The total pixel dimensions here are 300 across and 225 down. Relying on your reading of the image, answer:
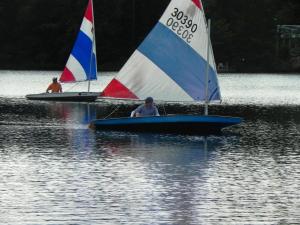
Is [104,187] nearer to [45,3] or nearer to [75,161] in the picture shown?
[75,161]

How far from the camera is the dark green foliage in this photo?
147000 mm

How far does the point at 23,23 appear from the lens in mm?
154250

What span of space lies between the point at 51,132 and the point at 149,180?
13954mm

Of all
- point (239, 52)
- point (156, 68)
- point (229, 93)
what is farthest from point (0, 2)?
point (156, 68)

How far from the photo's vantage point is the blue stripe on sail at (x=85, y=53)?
2389 inches

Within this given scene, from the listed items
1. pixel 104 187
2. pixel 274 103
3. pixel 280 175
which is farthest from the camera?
pixel 274 103

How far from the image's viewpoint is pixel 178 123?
118 feet

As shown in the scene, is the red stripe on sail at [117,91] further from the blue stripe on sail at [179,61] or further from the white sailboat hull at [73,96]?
the white sailboat hull at [73,96]

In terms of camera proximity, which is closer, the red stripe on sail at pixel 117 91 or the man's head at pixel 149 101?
the man's head at pixel 149 101

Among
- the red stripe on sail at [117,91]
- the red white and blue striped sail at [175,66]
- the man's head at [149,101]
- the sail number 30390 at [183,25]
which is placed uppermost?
the sail number 30390 at [183,25]

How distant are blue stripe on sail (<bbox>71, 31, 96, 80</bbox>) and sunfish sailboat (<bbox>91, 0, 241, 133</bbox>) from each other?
73.8 ft

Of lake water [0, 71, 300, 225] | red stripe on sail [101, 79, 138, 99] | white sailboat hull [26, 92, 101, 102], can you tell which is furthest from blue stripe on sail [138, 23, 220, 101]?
white sailboat hull [26, 92, 101, 102]

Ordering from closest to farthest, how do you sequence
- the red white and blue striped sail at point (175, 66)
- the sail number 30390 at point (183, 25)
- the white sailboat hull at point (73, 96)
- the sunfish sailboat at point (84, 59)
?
the red white and blue striped sail at point (175, 66) < the sail number 30390 at point (183, 25) < the white sailboat hull at point (73, 96) < the sunfish sailboat at point (84, 59)

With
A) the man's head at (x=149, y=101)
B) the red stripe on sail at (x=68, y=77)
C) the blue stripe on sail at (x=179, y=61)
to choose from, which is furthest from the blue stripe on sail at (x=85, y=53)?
the man's head at (x=149, y=101)
